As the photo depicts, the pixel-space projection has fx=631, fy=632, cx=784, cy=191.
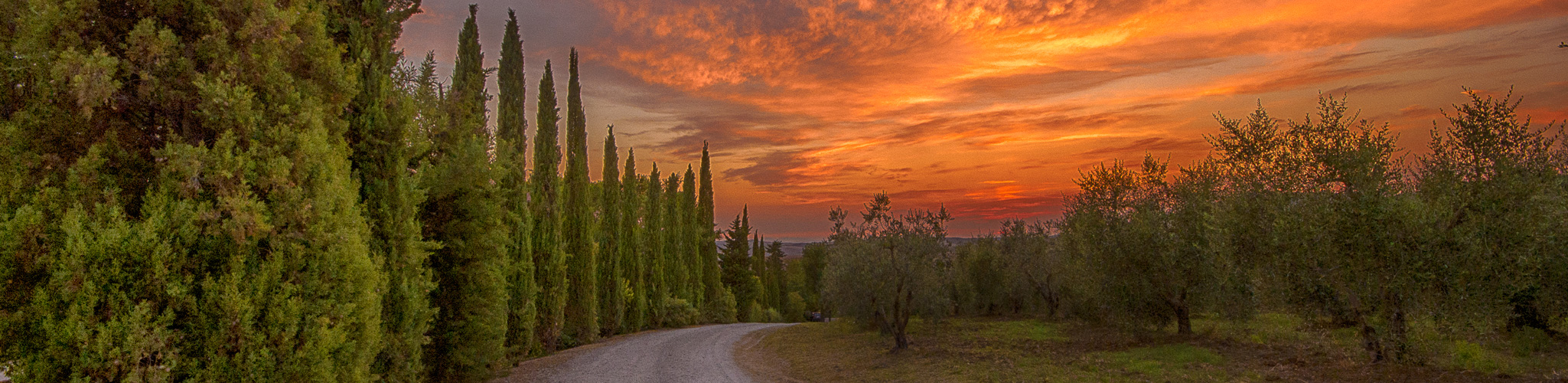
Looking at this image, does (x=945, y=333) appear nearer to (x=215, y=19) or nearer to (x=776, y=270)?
(x=215, y=19)

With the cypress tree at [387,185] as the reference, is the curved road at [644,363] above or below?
below

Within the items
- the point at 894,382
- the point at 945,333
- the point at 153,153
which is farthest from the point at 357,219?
the point at 945,333

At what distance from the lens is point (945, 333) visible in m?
24.5

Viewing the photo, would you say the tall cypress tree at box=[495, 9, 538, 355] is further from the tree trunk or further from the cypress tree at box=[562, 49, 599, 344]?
the tree trunk

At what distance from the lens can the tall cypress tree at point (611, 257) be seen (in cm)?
2661

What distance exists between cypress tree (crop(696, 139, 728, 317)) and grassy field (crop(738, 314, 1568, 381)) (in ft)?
60.7

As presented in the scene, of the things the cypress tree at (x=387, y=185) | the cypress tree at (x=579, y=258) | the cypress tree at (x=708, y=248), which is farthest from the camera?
the cypress tree at (x=708, y=248)

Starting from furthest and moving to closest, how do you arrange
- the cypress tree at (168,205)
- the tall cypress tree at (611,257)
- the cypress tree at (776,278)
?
1. the cypress tree at (776,278)
2. the tall cypress tree at (611,257)
3. the cypress tree at (168,205)

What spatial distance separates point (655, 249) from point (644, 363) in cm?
1661

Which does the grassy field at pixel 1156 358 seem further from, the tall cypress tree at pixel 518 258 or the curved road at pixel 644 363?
the tall cypress tree at pixel 518 258

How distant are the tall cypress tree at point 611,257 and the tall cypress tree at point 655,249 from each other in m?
2.99

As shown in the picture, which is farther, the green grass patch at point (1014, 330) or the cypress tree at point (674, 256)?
the cypress tree at point (674, 256)

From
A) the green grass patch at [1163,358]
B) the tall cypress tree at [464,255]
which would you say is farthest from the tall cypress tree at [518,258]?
the green grass patch at [1163,358]

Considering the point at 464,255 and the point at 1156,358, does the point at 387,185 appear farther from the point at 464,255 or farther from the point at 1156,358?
the point at 1156,358
